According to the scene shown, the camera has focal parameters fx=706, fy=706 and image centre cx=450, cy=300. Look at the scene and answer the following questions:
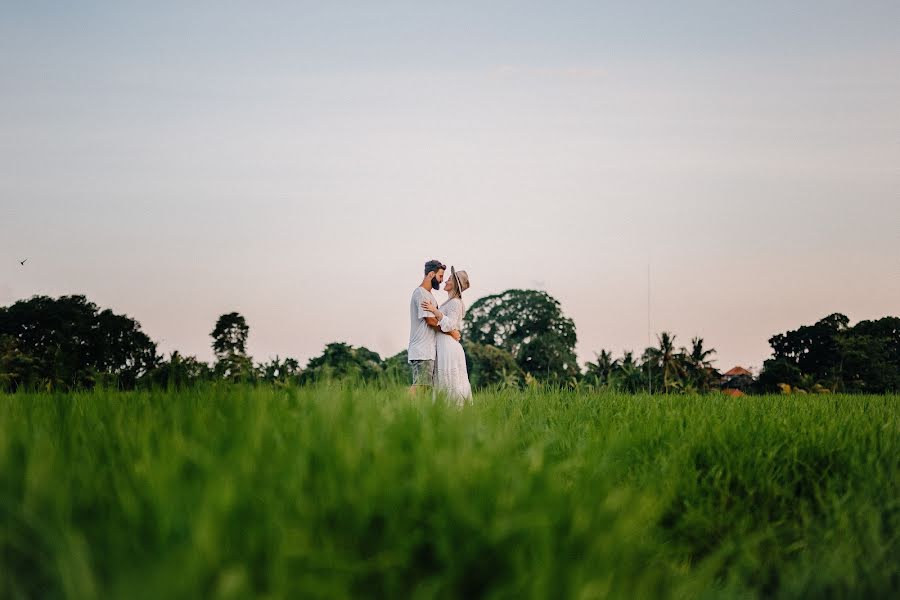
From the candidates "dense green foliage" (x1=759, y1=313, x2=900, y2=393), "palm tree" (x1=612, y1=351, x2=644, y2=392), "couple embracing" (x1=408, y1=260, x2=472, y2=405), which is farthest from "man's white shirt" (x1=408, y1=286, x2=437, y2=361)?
"dense green foliage" (x1=759, y1=313, x2=900, y2=393)

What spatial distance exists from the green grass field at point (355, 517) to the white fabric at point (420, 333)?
17.0 feet

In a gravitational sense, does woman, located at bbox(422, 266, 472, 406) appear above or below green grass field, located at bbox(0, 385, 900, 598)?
above

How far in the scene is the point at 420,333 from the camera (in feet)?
34.2

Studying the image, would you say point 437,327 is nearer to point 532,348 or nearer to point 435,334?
point 435,334

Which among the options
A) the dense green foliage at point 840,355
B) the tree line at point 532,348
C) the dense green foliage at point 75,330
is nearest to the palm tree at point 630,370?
the tree line at point 532,348

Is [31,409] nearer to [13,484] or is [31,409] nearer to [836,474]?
[13,484]

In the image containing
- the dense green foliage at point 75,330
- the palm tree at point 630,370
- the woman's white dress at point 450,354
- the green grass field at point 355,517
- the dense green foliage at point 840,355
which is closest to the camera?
the green grass field at point 355,517

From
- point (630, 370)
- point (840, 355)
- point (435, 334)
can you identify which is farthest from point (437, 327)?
point (840, 355)

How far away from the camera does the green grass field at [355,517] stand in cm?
Result: 234

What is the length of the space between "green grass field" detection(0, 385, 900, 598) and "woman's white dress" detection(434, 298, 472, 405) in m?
5.10

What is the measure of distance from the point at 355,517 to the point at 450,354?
780 centimetres

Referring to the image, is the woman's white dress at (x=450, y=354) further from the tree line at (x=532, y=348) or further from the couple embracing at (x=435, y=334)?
the tree line at (x=532, y=348)

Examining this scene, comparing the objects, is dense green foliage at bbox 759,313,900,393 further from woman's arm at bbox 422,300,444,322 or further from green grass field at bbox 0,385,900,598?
green grass field at bbox 0,385,900,598

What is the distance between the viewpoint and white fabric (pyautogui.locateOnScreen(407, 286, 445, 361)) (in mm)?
10375
